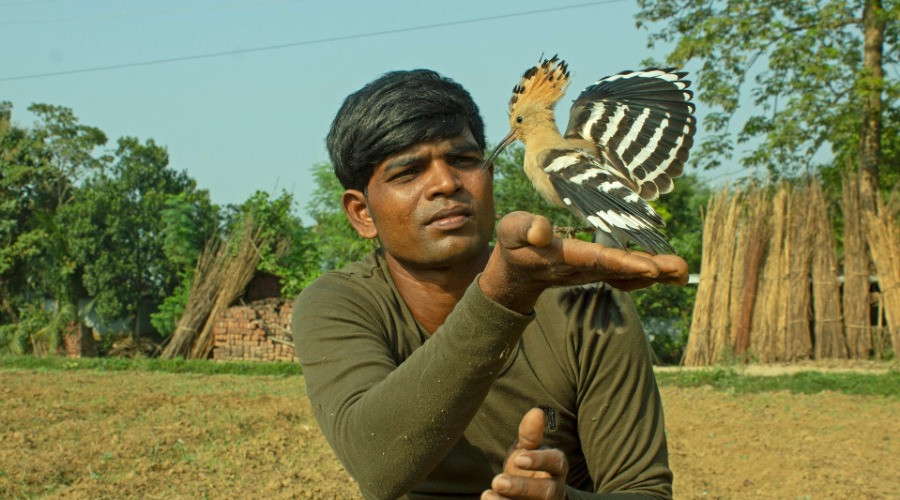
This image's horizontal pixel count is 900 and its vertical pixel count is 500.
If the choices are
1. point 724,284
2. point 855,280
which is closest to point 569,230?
point 724,284

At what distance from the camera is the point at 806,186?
534 inches

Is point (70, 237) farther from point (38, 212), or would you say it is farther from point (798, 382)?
point (798, 382)

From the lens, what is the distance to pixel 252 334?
681 inches

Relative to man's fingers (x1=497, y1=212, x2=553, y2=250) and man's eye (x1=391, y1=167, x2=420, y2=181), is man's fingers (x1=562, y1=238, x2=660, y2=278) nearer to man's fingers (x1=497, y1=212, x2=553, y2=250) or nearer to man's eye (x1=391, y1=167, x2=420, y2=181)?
man's fingers (x1=497, y1=212, x2=553, y2=250)

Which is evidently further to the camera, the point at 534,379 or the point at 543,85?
the point at 543,85

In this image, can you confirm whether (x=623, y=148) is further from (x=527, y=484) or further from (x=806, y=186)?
(x=806, y=186)

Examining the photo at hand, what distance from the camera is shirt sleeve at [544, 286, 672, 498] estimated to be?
225cm

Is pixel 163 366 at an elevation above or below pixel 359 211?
below

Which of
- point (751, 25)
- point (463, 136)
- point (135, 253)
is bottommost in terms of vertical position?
point (463, 136)

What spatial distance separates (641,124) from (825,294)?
11913mm

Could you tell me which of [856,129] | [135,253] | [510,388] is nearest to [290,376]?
[135,253]

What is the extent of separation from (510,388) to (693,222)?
2391cm

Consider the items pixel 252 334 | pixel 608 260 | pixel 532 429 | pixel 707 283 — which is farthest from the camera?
pixel 252 334

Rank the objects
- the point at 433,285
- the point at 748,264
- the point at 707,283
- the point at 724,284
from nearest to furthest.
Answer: the point at 433,285, the point at 748,264, the point at 724,284, the point at 707,283
